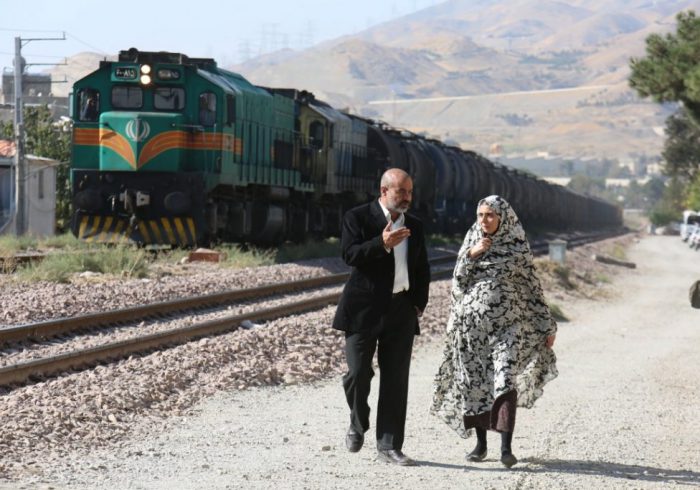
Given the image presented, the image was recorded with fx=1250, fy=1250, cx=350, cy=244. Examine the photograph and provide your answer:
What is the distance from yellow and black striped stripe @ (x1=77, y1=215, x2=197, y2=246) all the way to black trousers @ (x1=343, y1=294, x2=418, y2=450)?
51.9 feet

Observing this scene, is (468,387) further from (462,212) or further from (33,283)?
(462,212)

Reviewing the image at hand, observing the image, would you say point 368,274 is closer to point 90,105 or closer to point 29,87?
point 90,105

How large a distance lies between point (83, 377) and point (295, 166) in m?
18.8

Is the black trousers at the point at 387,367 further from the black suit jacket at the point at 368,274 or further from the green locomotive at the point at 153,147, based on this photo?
the green locomotive at the point at 153,147

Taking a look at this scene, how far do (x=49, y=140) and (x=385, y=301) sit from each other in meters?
42.3

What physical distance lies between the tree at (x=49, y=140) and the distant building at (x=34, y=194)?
138 inches

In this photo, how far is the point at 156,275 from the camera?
2094 cm

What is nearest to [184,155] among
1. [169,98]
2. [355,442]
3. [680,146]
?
[169,98]

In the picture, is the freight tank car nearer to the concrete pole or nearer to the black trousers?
the concrete pole

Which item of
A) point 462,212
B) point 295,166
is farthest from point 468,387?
point 462,212

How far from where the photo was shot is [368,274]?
8.02 metres

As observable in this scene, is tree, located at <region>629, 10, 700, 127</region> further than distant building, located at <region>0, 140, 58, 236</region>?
No

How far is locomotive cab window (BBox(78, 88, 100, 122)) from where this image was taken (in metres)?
23.7

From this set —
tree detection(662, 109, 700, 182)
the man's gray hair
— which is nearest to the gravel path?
the man's gray hair
